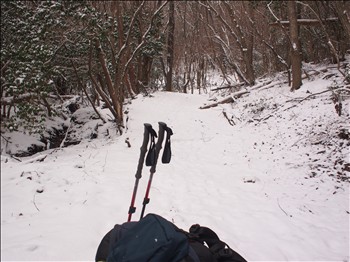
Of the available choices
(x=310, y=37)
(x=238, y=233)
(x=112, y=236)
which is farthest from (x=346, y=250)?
(x=310, y=37)

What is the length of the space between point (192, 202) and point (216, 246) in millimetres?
2343

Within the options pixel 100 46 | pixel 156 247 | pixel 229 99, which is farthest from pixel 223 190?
pixel 229 99

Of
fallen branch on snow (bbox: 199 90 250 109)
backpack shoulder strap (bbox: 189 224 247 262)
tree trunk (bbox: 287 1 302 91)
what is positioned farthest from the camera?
fallen branch on snow (bbox: 199 90 250 109)

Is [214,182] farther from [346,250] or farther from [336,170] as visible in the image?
[346,250]

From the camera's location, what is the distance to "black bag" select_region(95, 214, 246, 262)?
1686mm

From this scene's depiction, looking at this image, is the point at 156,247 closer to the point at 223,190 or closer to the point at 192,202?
the point at 192,202

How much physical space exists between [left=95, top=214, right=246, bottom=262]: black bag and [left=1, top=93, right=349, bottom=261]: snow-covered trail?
1.32 metres

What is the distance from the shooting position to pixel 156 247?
1.69 meters

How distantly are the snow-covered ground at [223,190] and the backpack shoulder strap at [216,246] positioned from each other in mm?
1228

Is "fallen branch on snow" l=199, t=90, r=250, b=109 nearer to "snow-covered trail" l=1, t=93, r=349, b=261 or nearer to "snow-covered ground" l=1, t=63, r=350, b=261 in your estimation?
"snow-covered ground" l=1, t=63, r=350, b=261

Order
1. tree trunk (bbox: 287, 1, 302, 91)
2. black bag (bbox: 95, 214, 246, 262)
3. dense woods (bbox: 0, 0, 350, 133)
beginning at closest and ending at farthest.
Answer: black bag (bbox: 95, 214, 246, 262)
dense woods (bbox: 0, 0, 350, 133)
tree trunk (bbox: 287, 1, 302, 91)

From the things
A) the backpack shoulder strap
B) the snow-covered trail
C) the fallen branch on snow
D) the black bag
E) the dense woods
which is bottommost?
the snow-covered trail

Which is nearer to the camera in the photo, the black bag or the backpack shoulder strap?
the black bag

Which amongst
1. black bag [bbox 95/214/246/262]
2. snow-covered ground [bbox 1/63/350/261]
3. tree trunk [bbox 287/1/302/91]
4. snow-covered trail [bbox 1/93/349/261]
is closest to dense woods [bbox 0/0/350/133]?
tree trunk [bbox 287/1/302/91]
